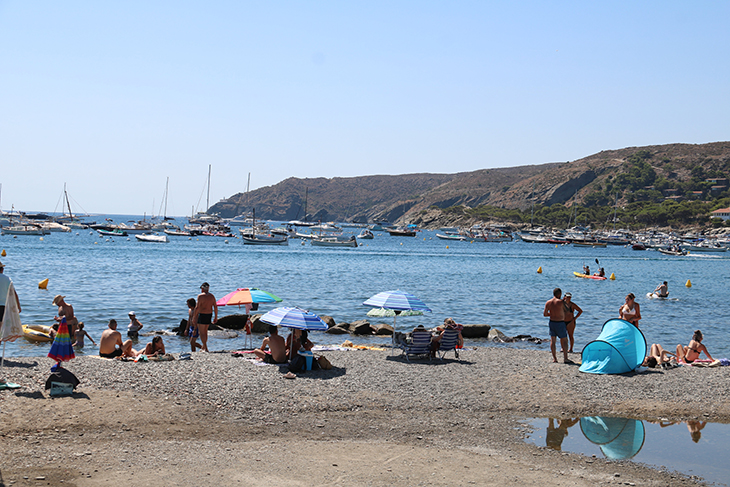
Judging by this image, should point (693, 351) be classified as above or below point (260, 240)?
below

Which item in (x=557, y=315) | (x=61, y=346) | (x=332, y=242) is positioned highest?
(x=557, y=315)

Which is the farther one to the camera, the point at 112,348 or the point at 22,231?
the point at 22,231

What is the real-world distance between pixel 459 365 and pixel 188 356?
257 inches

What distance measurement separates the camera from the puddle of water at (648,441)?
880cm

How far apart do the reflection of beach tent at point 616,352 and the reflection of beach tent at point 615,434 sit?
282 centimetres

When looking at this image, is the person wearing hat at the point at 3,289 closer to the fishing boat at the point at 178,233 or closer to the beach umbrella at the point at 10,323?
the beach umbrella at the point at 10,323

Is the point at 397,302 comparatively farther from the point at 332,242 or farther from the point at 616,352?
the point at 332,242

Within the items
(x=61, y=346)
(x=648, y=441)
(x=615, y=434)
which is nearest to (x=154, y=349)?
(x=61, y=346)

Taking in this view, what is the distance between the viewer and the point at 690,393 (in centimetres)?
1214

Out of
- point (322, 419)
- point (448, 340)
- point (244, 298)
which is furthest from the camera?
point (244, 298)

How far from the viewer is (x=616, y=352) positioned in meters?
13.5

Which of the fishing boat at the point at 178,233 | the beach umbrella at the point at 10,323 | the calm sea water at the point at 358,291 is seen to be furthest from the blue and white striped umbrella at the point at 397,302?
the fishing boat at the point at 178,233

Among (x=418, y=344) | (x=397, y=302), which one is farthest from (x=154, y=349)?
(x=418, y=344)

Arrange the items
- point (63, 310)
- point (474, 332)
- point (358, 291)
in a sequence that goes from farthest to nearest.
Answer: point (358, 291) → point (474, 332) → point (63, 310)
